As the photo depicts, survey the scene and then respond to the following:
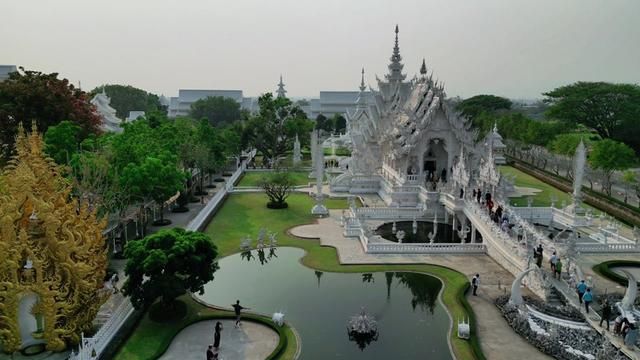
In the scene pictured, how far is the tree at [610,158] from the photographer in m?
43.7

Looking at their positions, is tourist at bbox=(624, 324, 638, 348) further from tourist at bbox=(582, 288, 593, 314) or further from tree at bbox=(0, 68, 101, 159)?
tree at bbox=(0, 68, 101, 159)

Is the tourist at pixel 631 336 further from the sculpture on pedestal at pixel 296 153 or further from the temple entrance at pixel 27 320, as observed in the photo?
the sculpture on pedestal at pixel 296 153

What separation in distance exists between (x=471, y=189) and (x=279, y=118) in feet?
111

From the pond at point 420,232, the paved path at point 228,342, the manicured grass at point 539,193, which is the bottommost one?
the paved path at point 228,342

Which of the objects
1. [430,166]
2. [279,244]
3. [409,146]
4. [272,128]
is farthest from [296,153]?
[279,244]

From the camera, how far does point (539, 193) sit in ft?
155

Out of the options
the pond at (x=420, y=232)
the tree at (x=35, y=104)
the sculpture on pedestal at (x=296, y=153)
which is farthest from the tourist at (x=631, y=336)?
the sculpture on pedestal at (x=296, y=153)

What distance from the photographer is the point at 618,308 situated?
66.0ft

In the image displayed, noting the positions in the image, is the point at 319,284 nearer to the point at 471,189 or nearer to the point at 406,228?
the point at 406,228

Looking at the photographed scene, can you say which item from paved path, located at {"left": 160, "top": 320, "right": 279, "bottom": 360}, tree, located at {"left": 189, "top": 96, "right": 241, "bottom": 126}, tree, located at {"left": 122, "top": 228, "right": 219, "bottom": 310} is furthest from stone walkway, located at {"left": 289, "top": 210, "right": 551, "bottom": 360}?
tree, located at {"left": 189, "top": 96, "right": 241, "bottom": 126}

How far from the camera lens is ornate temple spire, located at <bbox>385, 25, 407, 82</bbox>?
54.7 metres

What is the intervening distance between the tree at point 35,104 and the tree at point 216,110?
6006 cm

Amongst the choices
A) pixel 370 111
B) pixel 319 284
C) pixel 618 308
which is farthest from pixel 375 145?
pixel 618 308

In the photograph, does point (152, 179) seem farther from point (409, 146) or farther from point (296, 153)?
point (296, 153)
